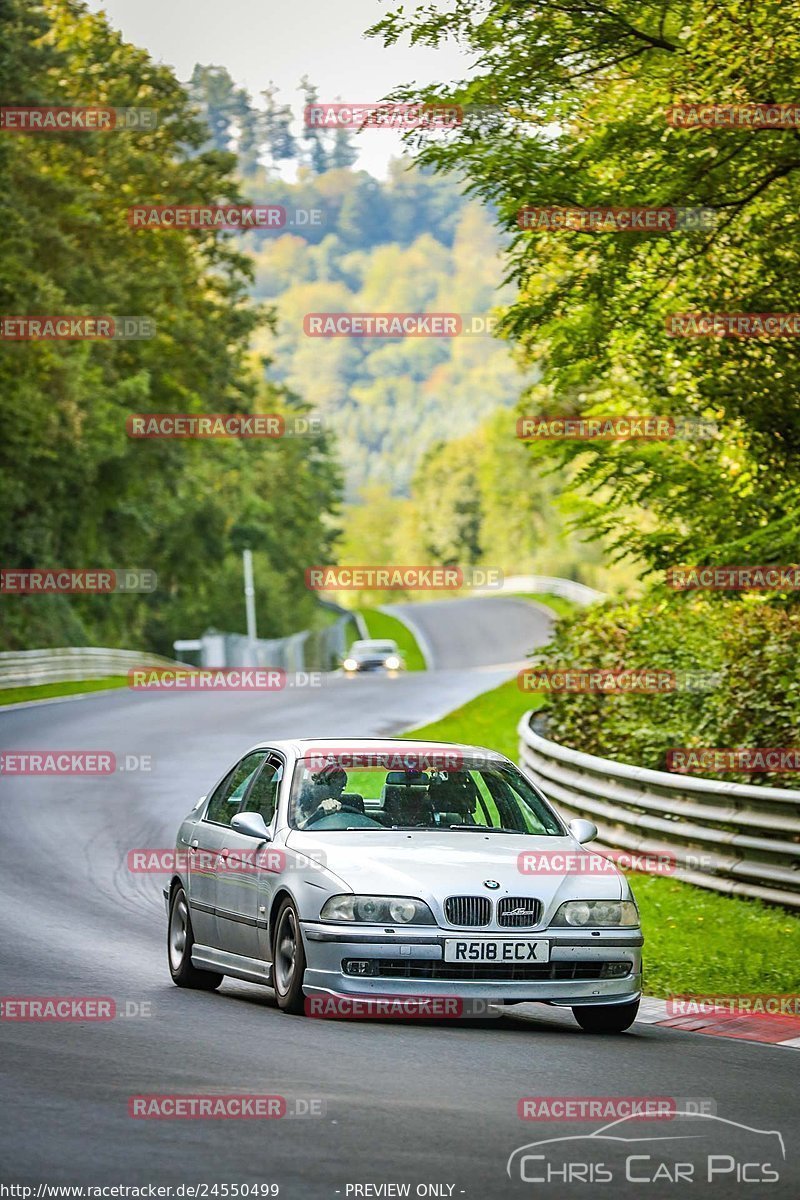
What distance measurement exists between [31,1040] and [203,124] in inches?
2302

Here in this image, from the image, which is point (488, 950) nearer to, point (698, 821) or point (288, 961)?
point (288, 961)

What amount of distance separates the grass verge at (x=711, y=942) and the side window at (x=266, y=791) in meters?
2.69

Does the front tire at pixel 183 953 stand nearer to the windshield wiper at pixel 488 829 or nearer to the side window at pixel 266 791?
the side window at pixel 266 791

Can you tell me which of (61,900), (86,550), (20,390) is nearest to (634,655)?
(61,900)

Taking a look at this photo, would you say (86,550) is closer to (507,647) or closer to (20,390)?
(20,390)

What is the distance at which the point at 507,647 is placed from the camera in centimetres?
8969

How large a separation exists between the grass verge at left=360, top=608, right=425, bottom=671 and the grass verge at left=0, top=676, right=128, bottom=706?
123 feet

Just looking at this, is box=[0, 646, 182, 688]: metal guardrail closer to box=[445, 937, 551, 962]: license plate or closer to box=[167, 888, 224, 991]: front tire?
box=[167, 888, 224, 991]: front tire

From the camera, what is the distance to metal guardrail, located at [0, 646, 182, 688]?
45.2 metres

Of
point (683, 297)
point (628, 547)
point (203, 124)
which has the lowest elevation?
point (628, 547)

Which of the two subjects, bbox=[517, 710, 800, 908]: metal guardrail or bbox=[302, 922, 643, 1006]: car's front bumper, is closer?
bbox=[302, 922, 643, 1006]: car's front bumper

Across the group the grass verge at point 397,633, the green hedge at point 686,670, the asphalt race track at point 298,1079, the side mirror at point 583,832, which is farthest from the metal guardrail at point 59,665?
the side mirror at point 583,832

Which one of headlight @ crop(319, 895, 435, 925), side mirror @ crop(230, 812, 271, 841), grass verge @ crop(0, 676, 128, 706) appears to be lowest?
grass verge @ crop(0, 676, 128, 706)

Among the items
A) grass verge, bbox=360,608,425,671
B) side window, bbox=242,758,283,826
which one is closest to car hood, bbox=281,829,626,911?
side window, bbox=242,758,283,826
